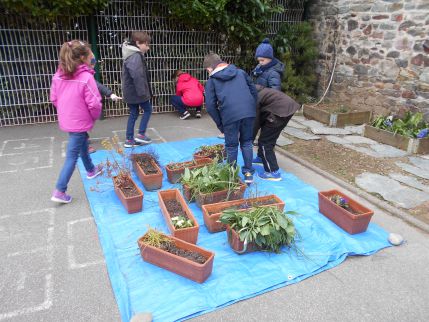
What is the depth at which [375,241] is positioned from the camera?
3162 mm

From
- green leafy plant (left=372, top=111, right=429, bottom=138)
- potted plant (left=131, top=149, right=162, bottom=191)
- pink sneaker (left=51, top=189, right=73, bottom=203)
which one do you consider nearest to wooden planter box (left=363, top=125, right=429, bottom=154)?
green leafy plant (left=372, top=111, right=429, bottom=138)

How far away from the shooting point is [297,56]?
7863 mm

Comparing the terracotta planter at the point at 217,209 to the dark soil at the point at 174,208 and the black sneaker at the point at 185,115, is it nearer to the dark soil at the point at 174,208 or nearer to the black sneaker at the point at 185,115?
the dark soil at the point at 174,208

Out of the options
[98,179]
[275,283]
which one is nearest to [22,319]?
[275,283]

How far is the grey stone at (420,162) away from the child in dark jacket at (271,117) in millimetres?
2073

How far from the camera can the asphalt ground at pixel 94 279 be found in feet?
7.77

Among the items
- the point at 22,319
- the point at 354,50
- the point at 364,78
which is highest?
the point at 354,50

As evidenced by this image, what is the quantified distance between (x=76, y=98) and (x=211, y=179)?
162 cm

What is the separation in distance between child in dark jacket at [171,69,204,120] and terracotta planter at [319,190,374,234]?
3966mm

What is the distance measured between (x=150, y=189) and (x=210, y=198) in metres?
0.84

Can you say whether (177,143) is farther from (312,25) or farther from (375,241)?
(312,25)

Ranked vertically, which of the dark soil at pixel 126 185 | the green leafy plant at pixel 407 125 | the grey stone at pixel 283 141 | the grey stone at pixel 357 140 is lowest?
the grey stone at pixel 283 141

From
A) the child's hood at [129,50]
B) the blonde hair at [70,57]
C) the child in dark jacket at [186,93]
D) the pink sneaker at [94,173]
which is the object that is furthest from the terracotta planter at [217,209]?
the child in dark jacket at [186,93]

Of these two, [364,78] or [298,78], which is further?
[298,78]
